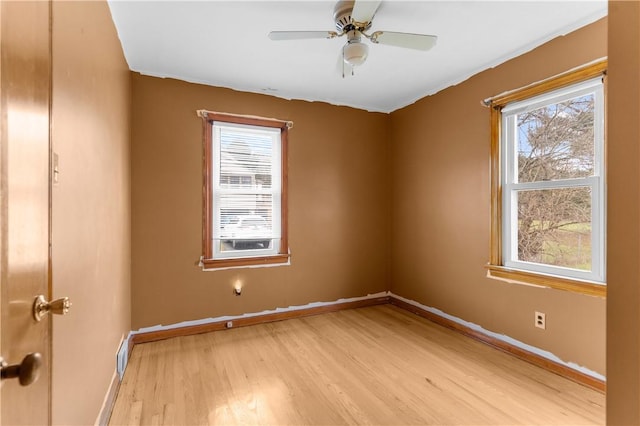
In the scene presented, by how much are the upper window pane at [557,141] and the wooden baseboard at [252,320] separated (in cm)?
225

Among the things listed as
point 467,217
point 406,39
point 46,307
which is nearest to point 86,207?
point 46,307

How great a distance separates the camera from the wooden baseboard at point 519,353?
2.17 m

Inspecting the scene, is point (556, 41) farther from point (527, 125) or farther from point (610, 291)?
point (610, 291)

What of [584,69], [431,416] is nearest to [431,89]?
[584,69]

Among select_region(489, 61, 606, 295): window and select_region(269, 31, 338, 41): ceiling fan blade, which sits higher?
select_region(269, 31, 338, 41): ceiling fan blade

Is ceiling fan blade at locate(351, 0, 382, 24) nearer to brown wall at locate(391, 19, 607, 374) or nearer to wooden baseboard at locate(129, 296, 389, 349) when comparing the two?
brown wall at locate(391, 19, 607, 374)

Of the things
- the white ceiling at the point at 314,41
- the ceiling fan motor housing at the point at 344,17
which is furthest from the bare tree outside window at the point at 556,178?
the ceiling fan motor housing at the point at 344,17

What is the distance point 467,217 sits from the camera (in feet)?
10.1

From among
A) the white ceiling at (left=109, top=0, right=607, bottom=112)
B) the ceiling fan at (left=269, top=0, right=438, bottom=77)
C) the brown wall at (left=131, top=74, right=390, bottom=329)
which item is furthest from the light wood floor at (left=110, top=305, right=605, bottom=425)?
the white ceiling at (left=109, top=0, right=607, bottom=112)

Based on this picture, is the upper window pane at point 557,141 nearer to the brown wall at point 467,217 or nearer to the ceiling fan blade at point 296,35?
the brown wall at point 467,217

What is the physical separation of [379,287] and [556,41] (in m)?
3.01

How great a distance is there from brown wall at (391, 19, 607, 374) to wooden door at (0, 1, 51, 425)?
296 cm

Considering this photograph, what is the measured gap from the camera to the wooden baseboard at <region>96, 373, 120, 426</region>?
1712 millimetres

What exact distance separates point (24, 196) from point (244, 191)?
102 inches
